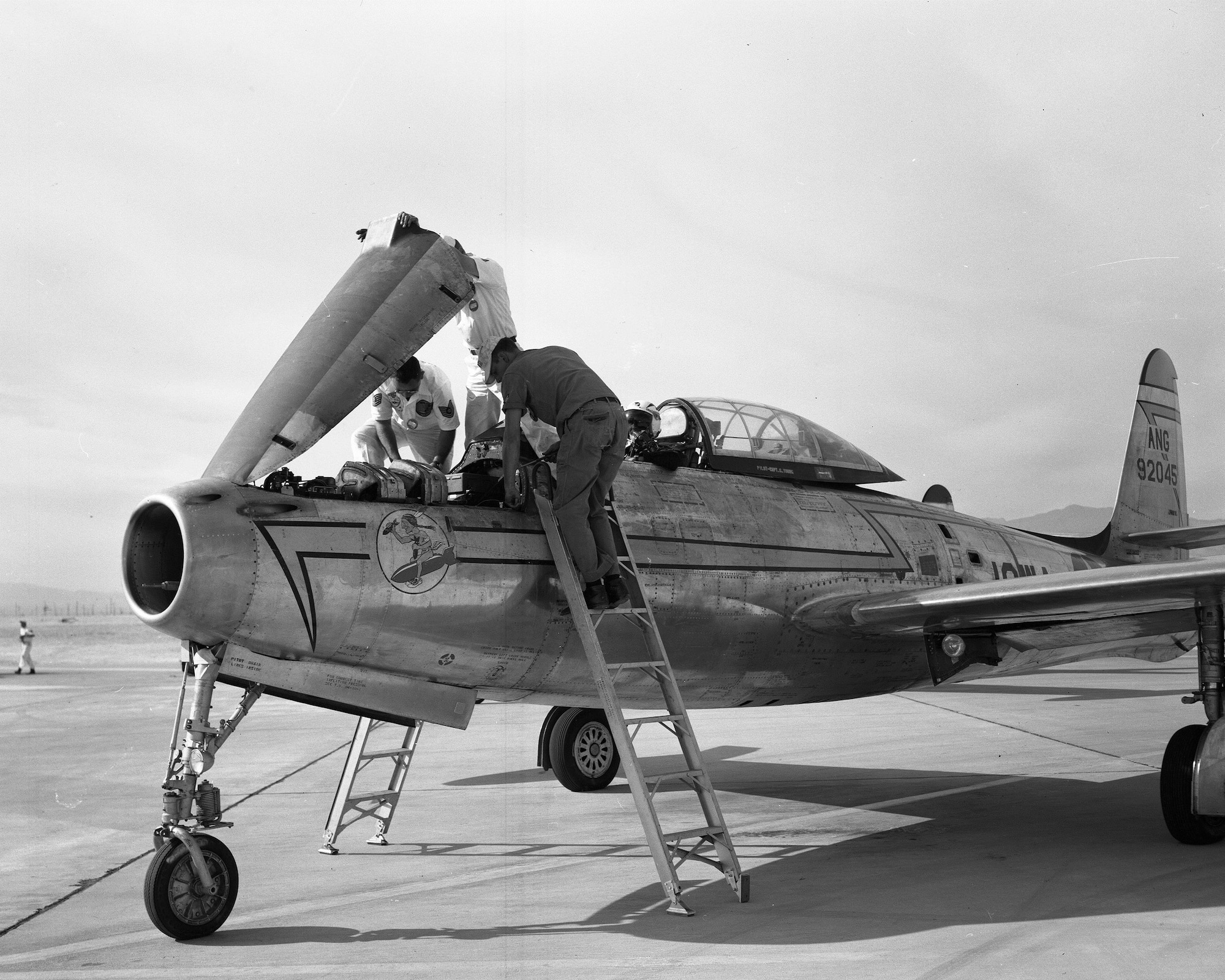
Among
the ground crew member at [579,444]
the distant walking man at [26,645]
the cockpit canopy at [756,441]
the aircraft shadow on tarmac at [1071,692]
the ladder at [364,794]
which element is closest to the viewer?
the ground crew member at [579,444]

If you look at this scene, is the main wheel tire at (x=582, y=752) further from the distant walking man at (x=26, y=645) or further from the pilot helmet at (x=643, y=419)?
the distant walking man at (x=26, y=645)

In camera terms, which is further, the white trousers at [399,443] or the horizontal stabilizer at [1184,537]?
the horizontal stabilizer at [1184,537]

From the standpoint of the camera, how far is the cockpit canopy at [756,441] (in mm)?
8219

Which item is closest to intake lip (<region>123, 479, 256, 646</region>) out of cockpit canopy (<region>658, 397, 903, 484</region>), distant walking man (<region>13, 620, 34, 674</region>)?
cockpit canopy (<region>658, 397, 903, 484</region>)

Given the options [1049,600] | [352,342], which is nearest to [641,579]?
[352,342]

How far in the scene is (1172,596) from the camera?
6977 millimetres

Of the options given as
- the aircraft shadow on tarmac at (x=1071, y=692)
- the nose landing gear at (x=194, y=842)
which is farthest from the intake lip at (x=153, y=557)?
the aircraft shadow on tarmac at (x=1071, y=692)

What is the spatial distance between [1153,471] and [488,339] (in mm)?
9416

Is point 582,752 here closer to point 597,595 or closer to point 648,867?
point 648,867

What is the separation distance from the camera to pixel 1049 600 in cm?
700

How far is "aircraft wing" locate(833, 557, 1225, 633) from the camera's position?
21.9 feet

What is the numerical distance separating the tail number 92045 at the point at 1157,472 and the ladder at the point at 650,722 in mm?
9059

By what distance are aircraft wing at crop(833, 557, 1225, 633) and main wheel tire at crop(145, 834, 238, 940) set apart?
4.20 metres

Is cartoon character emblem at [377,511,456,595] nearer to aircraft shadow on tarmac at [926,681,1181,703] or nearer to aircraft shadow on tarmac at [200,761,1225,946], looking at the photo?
aircraft shadow on tarmac at [200,761,1225,946]
